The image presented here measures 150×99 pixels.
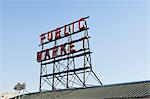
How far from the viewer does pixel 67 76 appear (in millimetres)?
53938

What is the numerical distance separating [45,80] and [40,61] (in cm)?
411

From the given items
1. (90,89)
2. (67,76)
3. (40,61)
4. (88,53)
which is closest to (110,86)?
(90,89)

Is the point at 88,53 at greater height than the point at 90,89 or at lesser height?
greater

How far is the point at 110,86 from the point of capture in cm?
4088

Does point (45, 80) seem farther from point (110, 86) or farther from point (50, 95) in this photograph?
point (110, 86)

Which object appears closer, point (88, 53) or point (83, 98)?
point (83, 98)

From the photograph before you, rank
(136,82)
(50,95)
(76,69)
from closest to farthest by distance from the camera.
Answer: (136,82) < (50,95) < (76,69)

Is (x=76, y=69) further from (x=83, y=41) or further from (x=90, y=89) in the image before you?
(x=90, y=89)

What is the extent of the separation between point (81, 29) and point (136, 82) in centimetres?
1753

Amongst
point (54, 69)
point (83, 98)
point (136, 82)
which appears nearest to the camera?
point (136, 82)

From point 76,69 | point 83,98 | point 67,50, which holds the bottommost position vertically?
point 83,98

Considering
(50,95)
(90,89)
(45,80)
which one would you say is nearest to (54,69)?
(45,80)

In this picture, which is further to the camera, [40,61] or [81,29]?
[40,61]

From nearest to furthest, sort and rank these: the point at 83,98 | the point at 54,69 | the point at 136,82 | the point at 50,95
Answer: the point at 136,82
the point at 83,98
the point at 50,95
the point at 54,69
